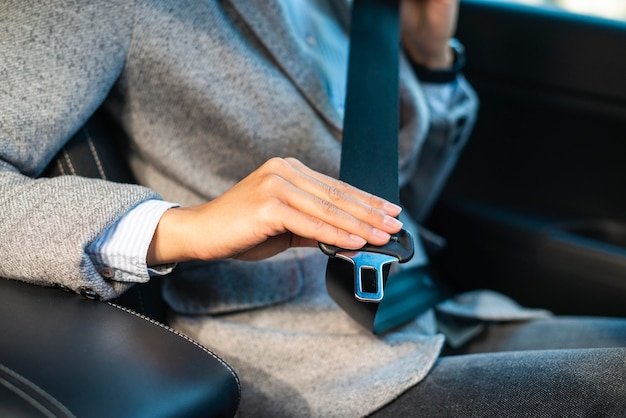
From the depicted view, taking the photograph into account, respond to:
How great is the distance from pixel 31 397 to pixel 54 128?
297 millimetres

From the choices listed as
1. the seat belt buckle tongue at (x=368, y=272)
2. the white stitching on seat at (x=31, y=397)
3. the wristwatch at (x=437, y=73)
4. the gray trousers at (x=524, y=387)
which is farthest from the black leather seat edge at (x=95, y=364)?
the wristwatch at (x=437, y=73)

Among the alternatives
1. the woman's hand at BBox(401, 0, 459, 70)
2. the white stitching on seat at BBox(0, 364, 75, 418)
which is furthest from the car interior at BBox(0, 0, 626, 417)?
the white stitching on seat at BBox(0, 364, 75, 418)

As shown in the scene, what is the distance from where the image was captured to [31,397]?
0.52 meters

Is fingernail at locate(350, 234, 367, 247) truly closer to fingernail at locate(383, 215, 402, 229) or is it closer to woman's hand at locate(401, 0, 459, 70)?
fingernail at locate(383, 215, 402, 229)

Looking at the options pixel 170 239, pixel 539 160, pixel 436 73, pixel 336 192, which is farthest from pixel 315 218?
pixel 539 160

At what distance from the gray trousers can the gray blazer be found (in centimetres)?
21

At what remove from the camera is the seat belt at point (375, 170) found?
24.7 inches

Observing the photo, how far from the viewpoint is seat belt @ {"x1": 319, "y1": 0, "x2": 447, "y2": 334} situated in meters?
0.63

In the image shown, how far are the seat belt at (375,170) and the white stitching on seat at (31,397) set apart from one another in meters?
0.25

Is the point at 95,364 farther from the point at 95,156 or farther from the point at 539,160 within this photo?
the point at 539,160

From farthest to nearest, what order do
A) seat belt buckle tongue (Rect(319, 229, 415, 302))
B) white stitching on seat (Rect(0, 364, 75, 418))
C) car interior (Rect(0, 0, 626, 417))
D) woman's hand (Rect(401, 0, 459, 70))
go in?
car interior (Rect(0, 0, 626, 417)), woman's hand (Rect(401, 0, 459, 70)), seat belt buckle tongue (Rect(319, 229, 415, 302)), white stitching on seat (Rect(0, 364, 75, 418))

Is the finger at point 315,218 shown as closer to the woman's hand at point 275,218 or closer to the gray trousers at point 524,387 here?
the woman's hand at point 275,218

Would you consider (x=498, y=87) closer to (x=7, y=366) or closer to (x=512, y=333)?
(x=512, y=333)

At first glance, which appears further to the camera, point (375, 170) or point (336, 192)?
point (375, 170)
